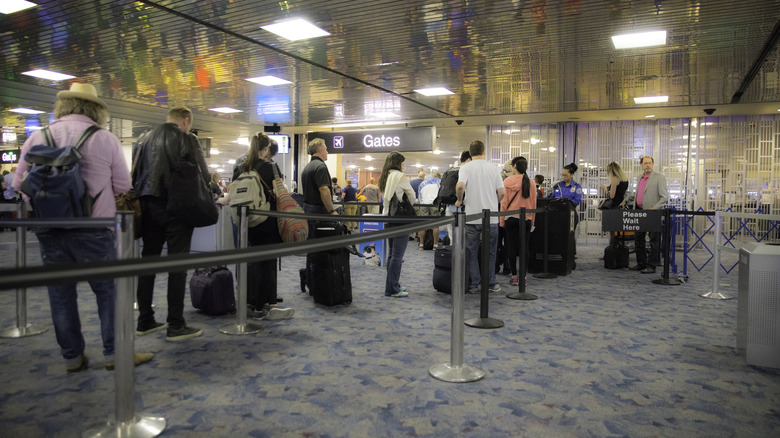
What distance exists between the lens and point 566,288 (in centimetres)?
620

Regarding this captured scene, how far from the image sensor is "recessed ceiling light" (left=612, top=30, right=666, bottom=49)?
6.14m

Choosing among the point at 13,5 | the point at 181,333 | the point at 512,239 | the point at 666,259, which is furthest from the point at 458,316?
the point at 13,5

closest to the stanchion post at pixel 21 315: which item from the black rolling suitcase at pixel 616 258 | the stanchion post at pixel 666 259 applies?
the stanchion post at pixel 666 259

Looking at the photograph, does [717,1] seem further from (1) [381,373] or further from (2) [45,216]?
(2) [45,216]

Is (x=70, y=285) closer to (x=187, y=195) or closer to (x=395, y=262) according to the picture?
(x=187, y=195)

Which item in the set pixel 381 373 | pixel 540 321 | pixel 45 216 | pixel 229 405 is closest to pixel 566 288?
pixel 540 321

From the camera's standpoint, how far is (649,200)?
7547 millimetres

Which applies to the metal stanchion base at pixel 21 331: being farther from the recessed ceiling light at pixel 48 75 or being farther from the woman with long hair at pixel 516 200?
the recessed ceiling light at pixel 48 75

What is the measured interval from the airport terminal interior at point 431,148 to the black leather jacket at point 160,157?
1092mm

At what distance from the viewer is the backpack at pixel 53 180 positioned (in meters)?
2.72

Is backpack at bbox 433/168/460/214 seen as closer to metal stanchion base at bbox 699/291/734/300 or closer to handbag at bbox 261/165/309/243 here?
handbag at bbox 261/165/309/243

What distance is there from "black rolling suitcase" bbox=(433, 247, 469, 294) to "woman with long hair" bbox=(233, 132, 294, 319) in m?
1.87

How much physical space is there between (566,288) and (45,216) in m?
5.30

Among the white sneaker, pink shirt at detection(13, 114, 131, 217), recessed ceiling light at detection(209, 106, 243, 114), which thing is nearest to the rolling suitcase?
the white sneaker
